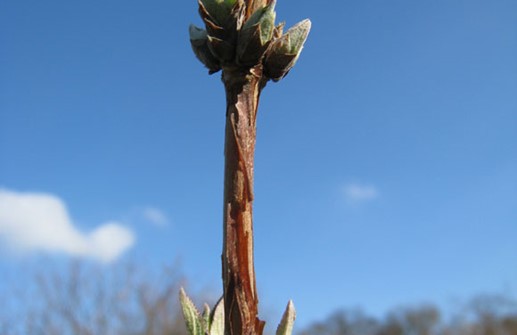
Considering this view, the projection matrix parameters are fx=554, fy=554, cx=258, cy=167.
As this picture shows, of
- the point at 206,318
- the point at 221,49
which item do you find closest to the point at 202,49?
the point at 221,49

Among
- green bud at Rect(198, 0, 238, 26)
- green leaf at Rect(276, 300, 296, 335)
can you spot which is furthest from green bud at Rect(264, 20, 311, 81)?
green leaf at Rect(276, 300, 296, 335)

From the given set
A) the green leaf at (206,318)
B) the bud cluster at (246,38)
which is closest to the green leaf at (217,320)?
the green leaf at (206,318)

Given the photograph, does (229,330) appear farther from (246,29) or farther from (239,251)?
(246,29)

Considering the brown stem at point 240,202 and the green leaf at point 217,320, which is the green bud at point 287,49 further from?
the green leaf at point 217,320

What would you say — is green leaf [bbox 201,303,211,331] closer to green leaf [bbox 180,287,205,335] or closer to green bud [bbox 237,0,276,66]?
green leaf [bbox 180,287,205,335]

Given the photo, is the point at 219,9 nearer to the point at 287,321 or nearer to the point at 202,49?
the point at 202,49
